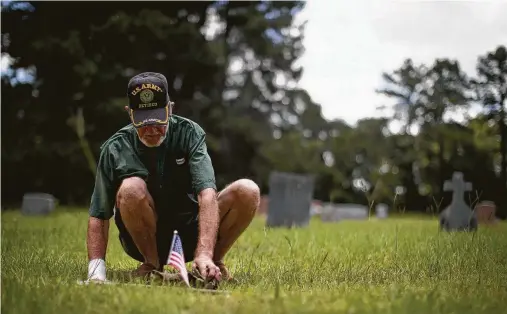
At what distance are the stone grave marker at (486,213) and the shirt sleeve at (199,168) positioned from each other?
1.61m

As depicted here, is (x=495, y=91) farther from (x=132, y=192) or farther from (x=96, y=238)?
(x=96, y=238)

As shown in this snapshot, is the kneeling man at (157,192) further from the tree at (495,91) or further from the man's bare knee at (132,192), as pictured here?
the tree at (495,91)

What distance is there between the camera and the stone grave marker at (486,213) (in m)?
3.25

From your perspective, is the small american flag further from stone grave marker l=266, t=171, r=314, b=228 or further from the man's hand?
stone grave marker l=266, t=171, r=314, b=228

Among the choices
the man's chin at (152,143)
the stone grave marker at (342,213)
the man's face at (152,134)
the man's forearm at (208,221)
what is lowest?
the stone grave marker at (342,213)

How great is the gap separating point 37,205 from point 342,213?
17.6 feet

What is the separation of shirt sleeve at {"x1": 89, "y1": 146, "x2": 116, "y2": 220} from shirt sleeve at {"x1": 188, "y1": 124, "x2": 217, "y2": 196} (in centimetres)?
32

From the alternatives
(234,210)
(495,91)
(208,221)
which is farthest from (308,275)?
(495,91)

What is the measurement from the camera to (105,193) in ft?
8.07

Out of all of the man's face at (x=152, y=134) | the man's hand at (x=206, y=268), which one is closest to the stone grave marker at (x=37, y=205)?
the man's face at (x=152, y=134)

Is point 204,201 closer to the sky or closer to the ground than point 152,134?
closer to the ground

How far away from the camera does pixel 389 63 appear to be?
A: 3.29m

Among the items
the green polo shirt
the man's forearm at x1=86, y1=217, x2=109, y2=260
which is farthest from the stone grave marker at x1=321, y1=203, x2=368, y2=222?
the man's forearm at x1=86, y1=217, x2=109, y2=260

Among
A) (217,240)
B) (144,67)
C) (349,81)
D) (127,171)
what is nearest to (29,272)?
(127,171)
